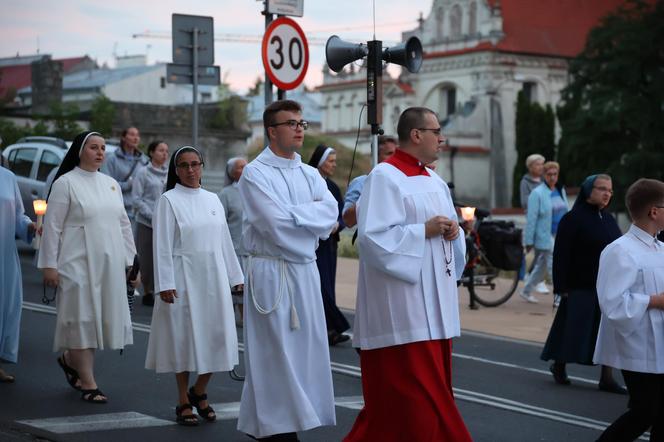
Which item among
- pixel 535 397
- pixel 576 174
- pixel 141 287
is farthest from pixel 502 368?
pixel 576 174

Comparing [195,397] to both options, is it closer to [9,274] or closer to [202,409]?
[202,409]

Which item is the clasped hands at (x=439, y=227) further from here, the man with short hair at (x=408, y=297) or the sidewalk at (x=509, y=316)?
the sidewalk at (x=509, y=316)

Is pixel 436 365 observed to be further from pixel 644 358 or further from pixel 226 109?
pixel 226 109

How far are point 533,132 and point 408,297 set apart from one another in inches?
2723

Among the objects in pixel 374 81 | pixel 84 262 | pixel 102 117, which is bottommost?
pixel 84 262

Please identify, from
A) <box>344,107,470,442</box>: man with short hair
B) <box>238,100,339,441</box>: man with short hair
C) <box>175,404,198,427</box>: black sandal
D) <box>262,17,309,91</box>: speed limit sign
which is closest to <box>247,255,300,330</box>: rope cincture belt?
<box>238,100,339,441</box>: man with short hair

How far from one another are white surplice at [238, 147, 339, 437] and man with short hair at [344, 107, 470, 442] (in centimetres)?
63

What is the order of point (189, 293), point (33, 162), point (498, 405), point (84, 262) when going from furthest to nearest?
point (33, 162)
point (498, 405)
point (84, 262)
point (189, 293)

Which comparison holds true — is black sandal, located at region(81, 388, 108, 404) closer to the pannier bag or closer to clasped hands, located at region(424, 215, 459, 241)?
clasped hands, located at region(424, 215, 459, 241)

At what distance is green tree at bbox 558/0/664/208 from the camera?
2247 inches

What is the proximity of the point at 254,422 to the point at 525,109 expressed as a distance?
6961cm

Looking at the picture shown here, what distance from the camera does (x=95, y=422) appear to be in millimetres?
8562

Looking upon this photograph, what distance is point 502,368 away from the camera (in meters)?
12.0

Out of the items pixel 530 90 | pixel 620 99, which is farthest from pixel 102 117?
pixel 530 90
